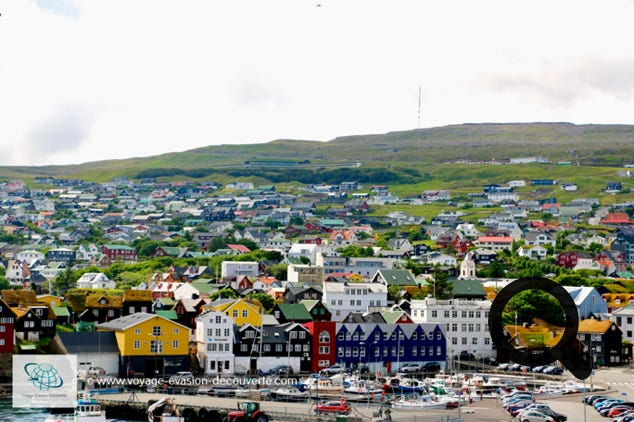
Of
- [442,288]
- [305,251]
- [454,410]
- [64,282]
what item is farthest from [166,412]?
[305,251]

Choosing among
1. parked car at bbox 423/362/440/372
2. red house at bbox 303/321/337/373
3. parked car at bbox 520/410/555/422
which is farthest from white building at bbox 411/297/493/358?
parked car at bbox 520/410/555/422

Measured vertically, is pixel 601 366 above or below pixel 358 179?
below

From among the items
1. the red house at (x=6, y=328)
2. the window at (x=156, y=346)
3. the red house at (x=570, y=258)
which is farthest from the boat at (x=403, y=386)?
the red house at (x=570, y=258)

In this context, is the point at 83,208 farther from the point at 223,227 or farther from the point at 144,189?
the point at 223,227

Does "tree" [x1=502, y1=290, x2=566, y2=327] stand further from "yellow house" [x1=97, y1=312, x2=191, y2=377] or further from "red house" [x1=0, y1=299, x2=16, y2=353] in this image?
"red house" [x1=0, y1=299, x2=16, y2=353]

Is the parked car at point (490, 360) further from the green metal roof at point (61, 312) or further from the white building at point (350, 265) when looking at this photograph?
the white building at point (350, 265)

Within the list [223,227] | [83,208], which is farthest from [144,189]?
[223,227]
